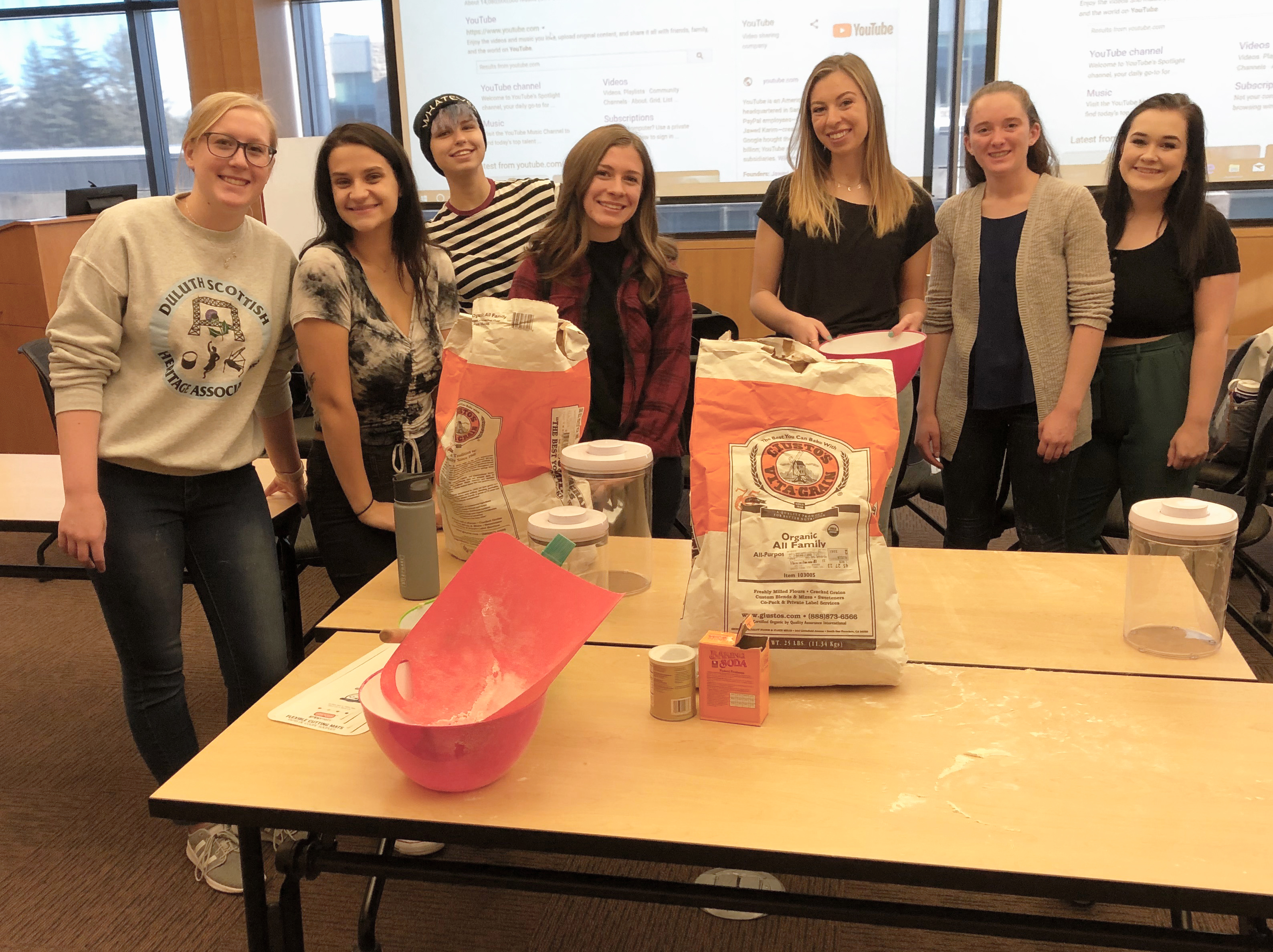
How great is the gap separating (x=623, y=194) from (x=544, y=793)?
132cm

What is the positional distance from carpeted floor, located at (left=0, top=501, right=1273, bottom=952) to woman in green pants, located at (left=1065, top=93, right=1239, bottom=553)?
96cm

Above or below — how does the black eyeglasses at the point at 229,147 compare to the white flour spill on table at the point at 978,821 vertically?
above

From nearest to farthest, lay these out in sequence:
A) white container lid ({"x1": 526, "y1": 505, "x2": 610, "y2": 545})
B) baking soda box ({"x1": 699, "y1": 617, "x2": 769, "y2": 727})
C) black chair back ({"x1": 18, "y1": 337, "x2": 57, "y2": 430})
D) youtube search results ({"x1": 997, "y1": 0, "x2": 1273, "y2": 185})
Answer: baking soda box ({"x1": 699, "y1": 617, "x2": 769, "y2": 727})
white container lid ({"x1": 526, "y1": 505, "x2": 610, "y2": 545})
black chair back ({"x1": 18, "y1": 337, "x2": 57, "y2": 430})
youtube search results ({"x1": 997, "y1": 0, "x2": 1273, "y2": 185})

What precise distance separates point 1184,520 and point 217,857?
172 cm

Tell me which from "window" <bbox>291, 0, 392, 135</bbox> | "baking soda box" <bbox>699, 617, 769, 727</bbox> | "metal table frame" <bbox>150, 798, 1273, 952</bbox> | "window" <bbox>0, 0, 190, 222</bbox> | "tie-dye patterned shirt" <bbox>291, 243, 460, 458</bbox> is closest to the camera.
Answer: "metal table frame" <bbox>150, 798, 1273, 952</bbox>

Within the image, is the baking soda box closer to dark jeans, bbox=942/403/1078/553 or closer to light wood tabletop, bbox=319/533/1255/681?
light wood tabletop, bbox=319/533/1255/681

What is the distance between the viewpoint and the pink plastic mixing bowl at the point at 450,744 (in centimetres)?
89

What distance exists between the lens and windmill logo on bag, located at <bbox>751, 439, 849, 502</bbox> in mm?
1093

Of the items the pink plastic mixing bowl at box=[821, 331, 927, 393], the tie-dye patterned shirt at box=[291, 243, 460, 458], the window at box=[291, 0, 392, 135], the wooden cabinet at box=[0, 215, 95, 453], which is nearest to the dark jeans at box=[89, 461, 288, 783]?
the tie-dye patterned shirt at box=[291, 243, 460, 458]

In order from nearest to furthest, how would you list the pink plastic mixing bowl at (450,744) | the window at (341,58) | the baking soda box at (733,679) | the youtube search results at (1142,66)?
1. the pink plastic mixing bowl at (450,744)
2. the baking soda box at (733,679)
3. the youtube search results at (1142,66)
4. the window at (341,58)

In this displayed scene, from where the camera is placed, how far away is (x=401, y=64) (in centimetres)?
451

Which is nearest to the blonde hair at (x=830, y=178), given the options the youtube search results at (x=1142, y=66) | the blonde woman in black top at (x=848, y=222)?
the blonde woman in black top at (x=848, y=222)

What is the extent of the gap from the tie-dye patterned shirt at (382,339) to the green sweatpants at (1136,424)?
57.2 inches

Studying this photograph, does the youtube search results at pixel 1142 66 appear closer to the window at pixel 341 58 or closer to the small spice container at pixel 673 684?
the window at pixel 341 58
